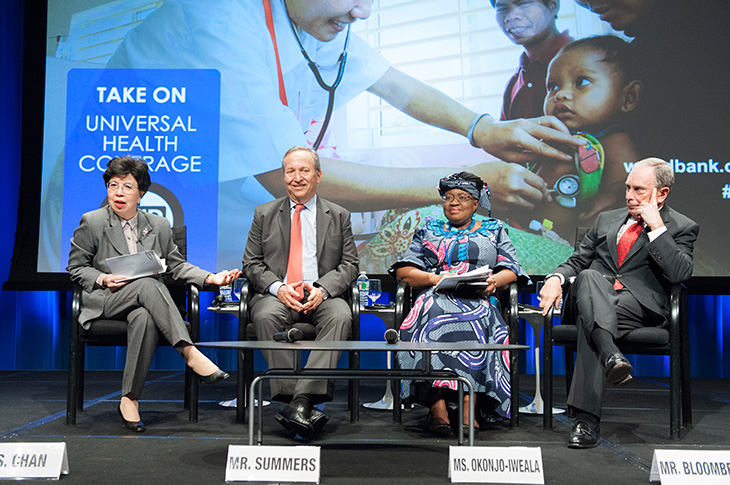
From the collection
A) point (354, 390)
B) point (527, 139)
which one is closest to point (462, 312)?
point (354, 390)

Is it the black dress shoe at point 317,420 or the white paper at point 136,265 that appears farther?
the white paper at point 136,265

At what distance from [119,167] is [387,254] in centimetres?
216

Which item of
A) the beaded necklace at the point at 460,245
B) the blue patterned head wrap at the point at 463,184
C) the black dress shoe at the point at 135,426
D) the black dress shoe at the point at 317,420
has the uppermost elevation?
the blue patterned head wrap at the point at 463,184

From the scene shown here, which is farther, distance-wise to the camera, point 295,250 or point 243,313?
point 295,250

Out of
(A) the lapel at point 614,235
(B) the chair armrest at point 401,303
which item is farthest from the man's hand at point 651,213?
(B) the chair armrest at point 401,303

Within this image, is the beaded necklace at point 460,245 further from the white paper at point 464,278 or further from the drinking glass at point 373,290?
the drinking glass at point 373,290

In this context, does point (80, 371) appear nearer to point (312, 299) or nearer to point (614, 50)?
point (312, 299)

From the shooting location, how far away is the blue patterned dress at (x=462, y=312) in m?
2.76

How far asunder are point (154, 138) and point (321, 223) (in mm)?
2183

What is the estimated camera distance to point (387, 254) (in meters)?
4.70

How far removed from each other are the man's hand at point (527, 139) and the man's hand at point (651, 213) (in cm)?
192

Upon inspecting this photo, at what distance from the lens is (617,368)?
229cm

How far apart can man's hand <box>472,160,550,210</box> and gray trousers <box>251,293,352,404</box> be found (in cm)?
205

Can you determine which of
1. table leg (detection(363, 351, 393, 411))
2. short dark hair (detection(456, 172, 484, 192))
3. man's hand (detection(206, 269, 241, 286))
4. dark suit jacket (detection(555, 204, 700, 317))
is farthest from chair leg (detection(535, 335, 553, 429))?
man's hand (detection(206, 269, 241, 286))
